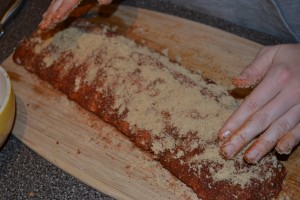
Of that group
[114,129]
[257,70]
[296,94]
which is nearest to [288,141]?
[296,94]

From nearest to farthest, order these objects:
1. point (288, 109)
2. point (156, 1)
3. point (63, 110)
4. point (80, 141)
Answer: point (288, 109) → point (80, 141) → point (63, 110) → point (156, 1)

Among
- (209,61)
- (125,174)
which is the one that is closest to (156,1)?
(209,61)

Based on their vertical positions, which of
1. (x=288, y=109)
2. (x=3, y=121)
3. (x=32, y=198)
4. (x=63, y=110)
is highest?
(x=288, y=109)

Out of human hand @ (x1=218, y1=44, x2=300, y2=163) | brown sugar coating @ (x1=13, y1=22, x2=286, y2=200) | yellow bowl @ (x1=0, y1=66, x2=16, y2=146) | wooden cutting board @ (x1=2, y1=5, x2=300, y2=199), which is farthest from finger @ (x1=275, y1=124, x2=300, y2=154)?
yellow bowl @ (x1=0, y1=66, x2=16, y2=146)

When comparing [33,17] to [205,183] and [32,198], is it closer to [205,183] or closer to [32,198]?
[32,198]

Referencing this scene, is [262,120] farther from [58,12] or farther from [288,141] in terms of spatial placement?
[58,12]
